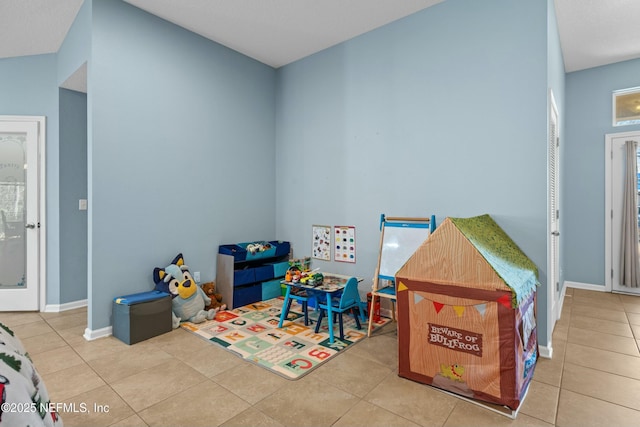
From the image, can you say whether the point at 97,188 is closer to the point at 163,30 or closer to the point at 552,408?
the point at 163,30

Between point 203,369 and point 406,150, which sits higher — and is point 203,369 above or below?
below

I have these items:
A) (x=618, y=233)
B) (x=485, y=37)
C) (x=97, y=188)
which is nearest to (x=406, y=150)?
(x=485, y=37)

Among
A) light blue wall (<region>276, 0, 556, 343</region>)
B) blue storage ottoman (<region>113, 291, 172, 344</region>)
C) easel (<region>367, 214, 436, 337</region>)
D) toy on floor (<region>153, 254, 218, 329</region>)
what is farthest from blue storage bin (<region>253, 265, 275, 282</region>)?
easel (<region>367, 214, 436, 337</region>)

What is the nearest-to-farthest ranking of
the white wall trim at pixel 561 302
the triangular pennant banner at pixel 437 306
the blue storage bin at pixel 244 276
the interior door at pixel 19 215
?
the triangular pennant banner at pixel 437 306 → the white wall trim at pixel 561 302 → the interior door at pixel 19 215 → the blue storage bin at pixel 244 276

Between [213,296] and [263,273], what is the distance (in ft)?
2.10

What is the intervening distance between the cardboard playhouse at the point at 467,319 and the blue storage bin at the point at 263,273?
2.18 m

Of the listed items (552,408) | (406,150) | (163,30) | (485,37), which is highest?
(163,30)

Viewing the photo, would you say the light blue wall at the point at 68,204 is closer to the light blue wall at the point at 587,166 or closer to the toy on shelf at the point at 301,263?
the toy on shelf at the point at 301,263

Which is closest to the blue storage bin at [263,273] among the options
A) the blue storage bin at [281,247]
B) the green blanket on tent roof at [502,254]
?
the blue storage bin at [281,247]

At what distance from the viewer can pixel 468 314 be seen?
2062 millimetres

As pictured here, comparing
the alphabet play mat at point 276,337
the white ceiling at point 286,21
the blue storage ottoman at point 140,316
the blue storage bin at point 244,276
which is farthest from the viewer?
the blue storage bin at point 244,276

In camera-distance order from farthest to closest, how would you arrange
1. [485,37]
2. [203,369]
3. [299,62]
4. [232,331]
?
[299,62]
[232,331]
[485,37]
[203,369]

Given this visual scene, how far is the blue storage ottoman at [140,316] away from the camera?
2.93 metres

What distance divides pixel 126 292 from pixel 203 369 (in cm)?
133
